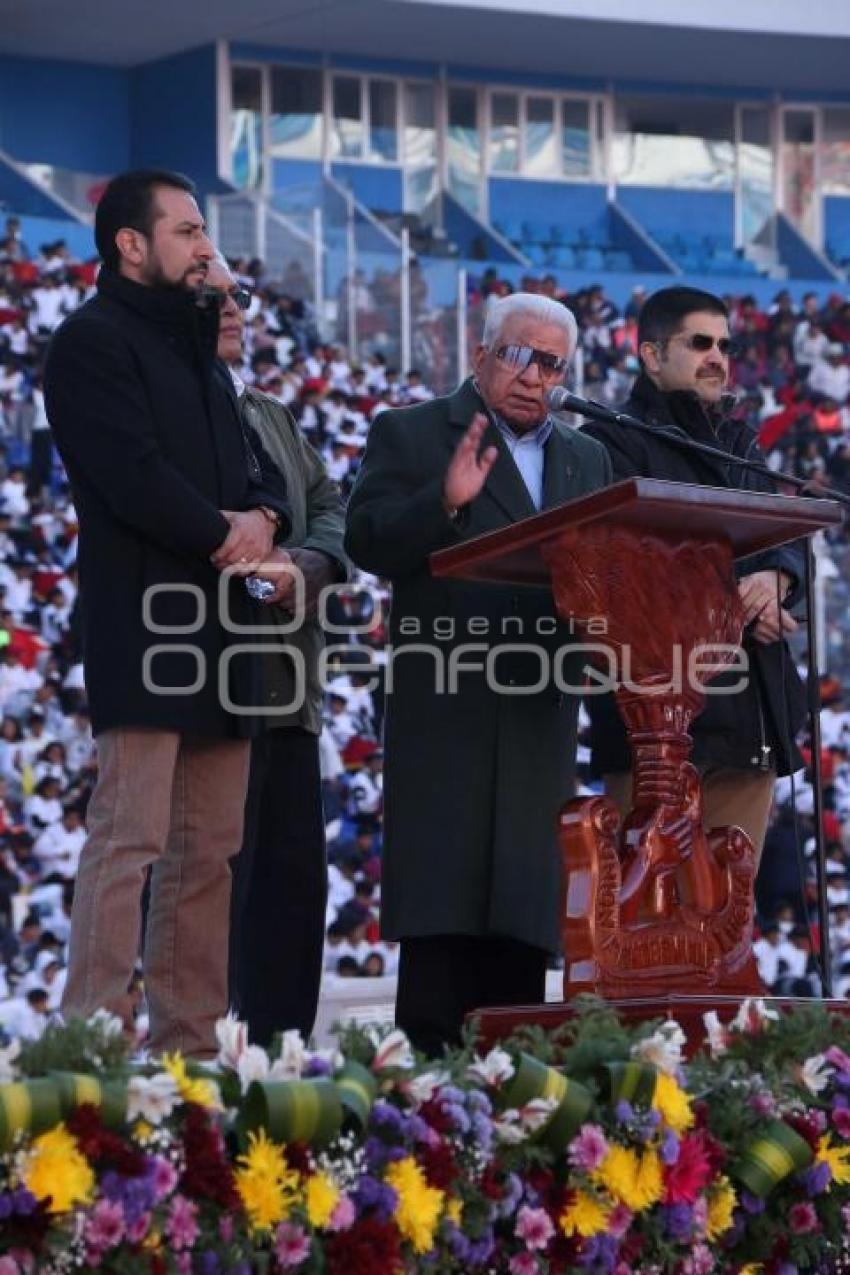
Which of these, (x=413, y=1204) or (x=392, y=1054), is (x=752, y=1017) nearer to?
(x=392, y=1054)

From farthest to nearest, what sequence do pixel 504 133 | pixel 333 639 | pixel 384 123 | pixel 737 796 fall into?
pixel 504 133
pixel 384 123
pixel 333 639
pixel 737 796

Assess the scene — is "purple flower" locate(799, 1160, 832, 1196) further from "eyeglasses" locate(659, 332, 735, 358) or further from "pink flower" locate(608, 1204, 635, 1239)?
"eyeglasses" locate(659, 332, 735, 358)

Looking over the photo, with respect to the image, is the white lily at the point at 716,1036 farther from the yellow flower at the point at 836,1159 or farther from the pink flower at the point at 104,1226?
the pink flower at the point at 104,1226

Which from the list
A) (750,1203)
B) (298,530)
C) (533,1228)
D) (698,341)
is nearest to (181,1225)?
(533,1228)

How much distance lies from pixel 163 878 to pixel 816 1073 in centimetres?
135

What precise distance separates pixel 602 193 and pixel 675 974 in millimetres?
25222

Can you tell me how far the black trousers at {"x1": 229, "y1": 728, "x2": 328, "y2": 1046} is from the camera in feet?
16.6

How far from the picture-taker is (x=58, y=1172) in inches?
114

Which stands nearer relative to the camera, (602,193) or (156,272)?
(156,272)

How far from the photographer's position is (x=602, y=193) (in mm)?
28781

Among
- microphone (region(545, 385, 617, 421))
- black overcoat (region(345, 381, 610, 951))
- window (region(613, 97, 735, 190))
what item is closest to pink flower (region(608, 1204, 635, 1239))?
black overcoat (region(345, 381, 610, 951))

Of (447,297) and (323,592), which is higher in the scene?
(447,297)

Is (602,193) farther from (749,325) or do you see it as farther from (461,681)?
(461,681)

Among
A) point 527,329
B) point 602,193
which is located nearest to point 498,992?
point 527,329
